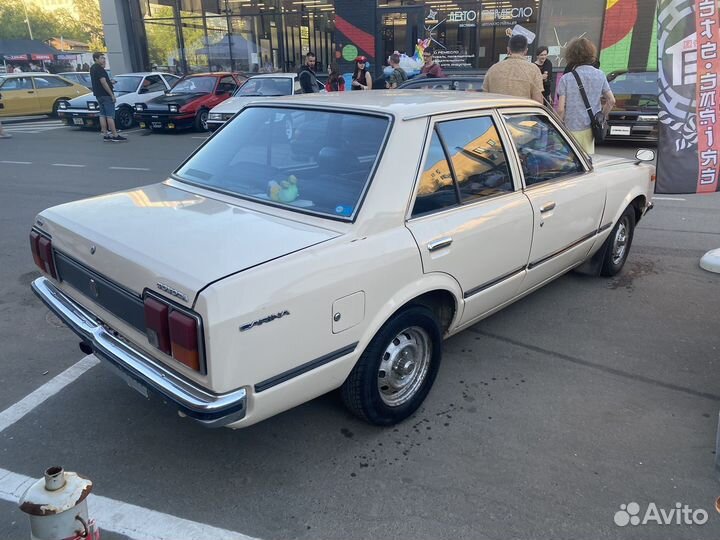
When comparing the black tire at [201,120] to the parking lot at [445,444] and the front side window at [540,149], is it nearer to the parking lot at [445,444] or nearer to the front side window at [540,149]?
the parking lot at [445,444]

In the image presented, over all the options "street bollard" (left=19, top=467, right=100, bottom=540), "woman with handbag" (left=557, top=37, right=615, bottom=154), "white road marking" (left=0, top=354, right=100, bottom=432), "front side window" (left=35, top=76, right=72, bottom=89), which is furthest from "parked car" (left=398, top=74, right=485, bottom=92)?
"front side window" (left=35, top=76, right=72, bottom=89)

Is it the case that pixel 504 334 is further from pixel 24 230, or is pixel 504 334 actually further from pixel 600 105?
pixel 24 230

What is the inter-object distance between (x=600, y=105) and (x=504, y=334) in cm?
345

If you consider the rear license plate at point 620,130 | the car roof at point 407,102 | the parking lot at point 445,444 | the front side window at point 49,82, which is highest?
the front side window at point 49,82

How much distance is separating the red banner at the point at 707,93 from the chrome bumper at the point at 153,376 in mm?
4330

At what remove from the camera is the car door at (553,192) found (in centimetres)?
367

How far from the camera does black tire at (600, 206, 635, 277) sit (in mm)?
4777

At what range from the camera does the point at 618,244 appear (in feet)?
16.3

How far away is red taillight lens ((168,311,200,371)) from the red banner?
4.39 meters

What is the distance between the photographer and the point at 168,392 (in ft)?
7.50

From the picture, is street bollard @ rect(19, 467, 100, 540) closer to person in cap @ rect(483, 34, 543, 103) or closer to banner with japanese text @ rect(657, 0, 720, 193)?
banner with japanese text @ rect(657, 0, 720, 193)

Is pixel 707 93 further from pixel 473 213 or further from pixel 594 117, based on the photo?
pixel 473 213

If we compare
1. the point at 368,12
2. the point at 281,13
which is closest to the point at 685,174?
the point at 368,12

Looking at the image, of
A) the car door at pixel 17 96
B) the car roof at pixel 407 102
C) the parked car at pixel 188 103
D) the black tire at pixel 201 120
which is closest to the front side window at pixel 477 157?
the car roof at pixel 407 102
